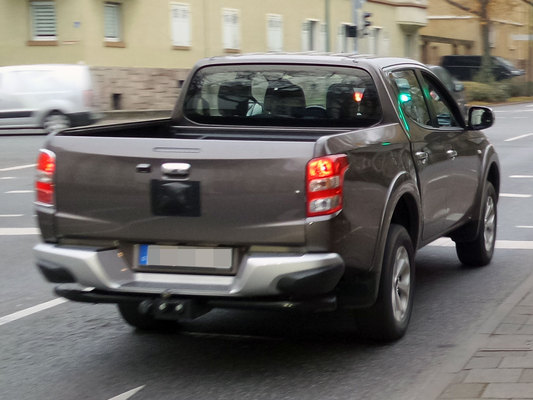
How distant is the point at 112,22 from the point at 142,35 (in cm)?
152

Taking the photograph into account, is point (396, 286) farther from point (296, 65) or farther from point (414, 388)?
point (296, 65)

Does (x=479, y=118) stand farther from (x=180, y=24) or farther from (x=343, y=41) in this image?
(x=343, y=41)

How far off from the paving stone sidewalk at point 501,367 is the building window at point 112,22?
98.6ft

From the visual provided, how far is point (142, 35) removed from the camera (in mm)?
37250

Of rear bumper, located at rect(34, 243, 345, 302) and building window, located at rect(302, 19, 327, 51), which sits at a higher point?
building window, located at rect(302, 19, 327, 51)

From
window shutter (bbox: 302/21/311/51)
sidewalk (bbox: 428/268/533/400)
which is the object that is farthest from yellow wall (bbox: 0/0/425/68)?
sidewalk (bbox: 428/268/533/400)

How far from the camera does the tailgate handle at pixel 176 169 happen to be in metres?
5.51

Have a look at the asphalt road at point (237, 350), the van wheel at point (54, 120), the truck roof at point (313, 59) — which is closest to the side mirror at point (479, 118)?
the truck roof at point (313, 59)

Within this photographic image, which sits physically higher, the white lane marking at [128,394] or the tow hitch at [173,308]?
the tow hitch at [173,308]

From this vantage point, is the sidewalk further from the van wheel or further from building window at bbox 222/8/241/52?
building window at bbox 222/8/241/52

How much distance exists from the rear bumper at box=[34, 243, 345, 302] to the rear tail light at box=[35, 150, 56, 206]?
244 mm

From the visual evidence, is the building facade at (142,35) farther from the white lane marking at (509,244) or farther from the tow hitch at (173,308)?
the tow hitch at (173,308)

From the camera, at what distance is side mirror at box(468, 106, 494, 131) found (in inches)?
326

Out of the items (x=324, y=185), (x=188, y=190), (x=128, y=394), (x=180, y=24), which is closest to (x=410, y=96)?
(x=324, y=185)
